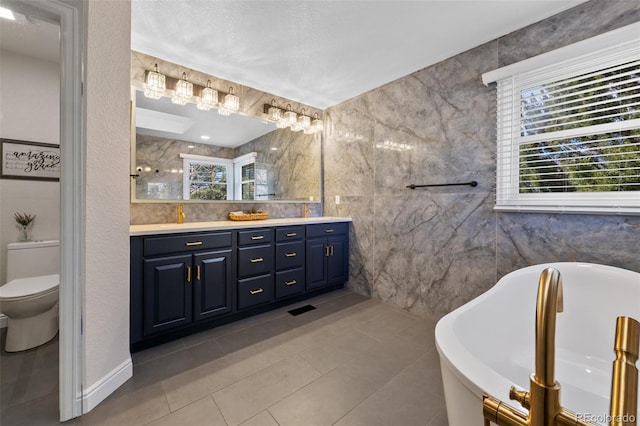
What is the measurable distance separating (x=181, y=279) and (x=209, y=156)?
51.1 inches

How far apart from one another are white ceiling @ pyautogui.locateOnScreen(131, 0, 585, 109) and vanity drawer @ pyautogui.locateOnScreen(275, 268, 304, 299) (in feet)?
7.02

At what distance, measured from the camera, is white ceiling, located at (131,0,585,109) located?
188cm

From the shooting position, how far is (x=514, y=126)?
212cm

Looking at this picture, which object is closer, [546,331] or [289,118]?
[546,331]

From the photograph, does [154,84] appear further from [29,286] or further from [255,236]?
[29,286]

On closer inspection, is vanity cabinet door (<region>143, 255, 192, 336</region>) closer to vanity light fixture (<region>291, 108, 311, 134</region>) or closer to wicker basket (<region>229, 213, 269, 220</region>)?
wicker basket (<region>229, 213, 269, 220</region>)

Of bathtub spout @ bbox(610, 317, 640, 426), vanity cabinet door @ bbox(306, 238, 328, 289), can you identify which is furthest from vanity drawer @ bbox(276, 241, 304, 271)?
bathtub spout @ bbox(610, 317, 640, 426)

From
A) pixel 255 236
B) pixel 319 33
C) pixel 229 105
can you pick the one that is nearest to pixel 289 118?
pixel 229 105

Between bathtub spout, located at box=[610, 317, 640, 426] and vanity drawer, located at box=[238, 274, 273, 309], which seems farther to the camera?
vanity drawer, located at box=[238, 274, 273, 309]

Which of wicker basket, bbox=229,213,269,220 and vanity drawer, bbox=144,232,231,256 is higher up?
wicker basket, bbox=229,213,269,220

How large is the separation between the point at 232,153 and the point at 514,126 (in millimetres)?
2661

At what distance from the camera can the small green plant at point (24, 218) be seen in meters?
1.42

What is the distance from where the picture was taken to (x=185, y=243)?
2.15 meters

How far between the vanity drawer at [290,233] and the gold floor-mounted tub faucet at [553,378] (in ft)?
7.85
